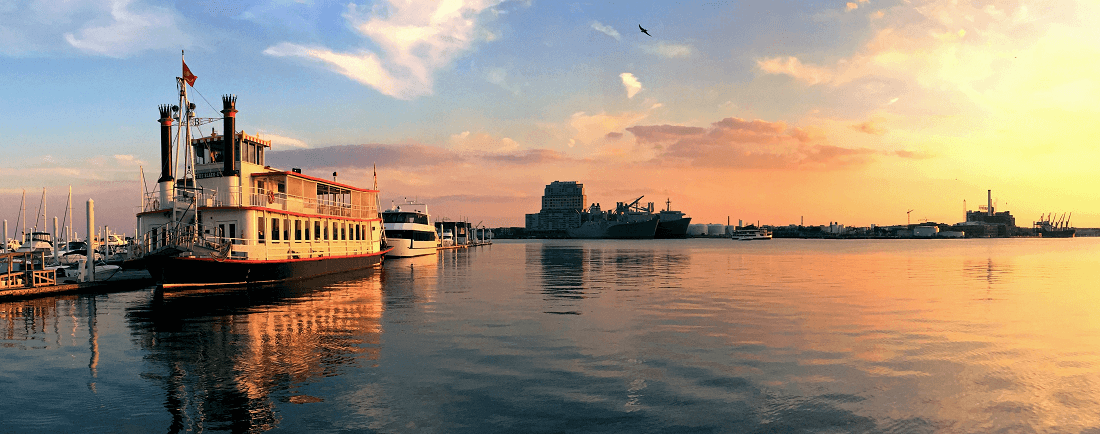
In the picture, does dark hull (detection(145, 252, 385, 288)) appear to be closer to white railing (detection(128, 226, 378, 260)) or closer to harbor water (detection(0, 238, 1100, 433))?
white railing (detection(128, 226, 378, 260))

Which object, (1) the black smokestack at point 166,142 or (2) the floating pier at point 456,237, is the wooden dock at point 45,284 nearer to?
(1) the black smokestack at point 166,142

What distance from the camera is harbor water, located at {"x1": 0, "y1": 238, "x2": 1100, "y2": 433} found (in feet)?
35.3

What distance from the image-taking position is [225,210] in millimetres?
33594

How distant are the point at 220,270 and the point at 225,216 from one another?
349 cm

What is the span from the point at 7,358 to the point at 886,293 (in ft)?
127

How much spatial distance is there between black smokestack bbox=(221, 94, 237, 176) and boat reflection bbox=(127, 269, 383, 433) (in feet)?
25.7

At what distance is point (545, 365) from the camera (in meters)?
14.9

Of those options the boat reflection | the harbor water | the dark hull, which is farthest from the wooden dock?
the boat reflection

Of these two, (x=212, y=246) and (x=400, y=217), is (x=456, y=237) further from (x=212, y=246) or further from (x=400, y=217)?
(x=212, y=246)

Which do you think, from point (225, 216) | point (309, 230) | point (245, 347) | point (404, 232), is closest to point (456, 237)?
point (404, 232)

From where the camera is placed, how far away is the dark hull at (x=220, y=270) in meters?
30.7

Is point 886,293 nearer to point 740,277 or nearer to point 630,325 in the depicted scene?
point 740,277

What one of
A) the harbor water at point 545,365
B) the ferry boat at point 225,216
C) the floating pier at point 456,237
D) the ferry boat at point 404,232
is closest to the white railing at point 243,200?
the ferry boat at point 225,216

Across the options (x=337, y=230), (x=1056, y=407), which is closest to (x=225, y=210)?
(x=337, y=230)
